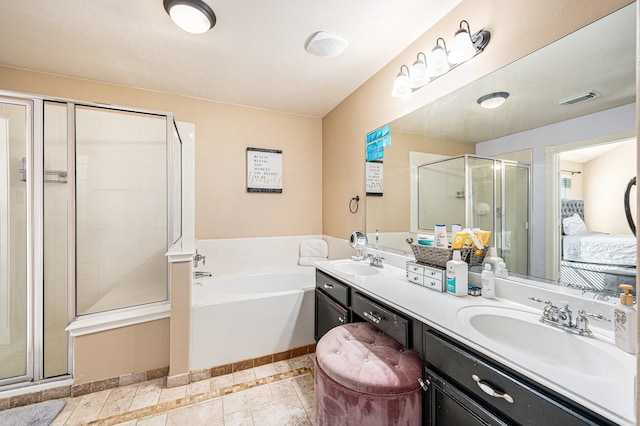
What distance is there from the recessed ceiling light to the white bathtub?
1890 mm

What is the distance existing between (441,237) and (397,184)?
70 cm

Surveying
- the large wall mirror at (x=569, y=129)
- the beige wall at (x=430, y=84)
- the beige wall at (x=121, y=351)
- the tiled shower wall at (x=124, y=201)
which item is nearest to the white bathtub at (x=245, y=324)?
the beige wall at (x=121, y=351)

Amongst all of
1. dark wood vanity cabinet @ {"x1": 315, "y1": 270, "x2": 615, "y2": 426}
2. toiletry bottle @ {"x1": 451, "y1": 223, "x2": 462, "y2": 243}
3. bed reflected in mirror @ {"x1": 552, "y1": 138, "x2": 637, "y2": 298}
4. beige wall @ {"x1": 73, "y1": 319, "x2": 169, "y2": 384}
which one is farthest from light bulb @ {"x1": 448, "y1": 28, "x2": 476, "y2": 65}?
beige wall @ {"x1": 73, "y1": 319, "x2": 169, "y2": 384}

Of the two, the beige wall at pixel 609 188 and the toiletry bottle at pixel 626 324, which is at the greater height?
the beige wall at pixel 609 188

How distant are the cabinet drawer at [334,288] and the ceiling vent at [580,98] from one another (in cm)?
139

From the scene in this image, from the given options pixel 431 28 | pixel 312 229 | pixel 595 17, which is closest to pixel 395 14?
pixel 431 28

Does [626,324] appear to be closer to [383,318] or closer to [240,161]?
[383,318]

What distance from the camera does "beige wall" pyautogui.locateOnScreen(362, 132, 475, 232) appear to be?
73.4 inches

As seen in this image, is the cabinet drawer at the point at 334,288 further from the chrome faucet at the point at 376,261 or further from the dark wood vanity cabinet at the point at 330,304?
the chrome faucet at the point at 376,261

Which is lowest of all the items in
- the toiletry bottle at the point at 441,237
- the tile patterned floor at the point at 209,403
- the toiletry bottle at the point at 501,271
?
the tile patterned floor at the point at 209,403

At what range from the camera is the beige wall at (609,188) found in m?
0.91

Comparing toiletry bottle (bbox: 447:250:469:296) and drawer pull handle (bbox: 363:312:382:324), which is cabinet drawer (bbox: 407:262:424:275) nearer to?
toiletry bottle (bbox: 447:250:469:296)

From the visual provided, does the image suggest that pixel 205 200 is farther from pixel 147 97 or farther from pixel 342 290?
pixel 342 290

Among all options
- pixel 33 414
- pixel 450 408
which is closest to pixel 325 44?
pixel 450 408
